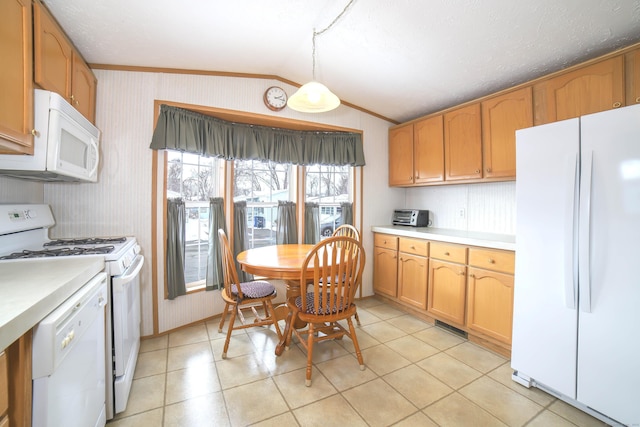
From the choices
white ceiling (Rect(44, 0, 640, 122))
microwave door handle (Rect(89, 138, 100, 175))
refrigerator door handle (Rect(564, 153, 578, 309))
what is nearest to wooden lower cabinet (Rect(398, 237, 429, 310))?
refrigerator door handle (Rect(564, 153, 578, 309))

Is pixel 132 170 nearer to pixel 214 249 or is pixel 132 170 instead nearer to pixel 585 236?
pixel 214 249

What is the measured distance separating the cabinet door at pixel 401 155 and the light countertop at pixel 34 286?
2984 mm

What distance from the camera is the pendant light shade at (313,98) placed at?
1.81 meters

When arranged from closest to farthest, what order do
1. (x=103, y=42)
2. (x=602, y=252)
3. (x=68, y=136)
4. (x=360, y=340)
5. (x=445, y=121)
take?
(x=602, y=252) → (x=68, y=136) → (x=103, y=42) → (x=360, y=340) → (x=445, y=121)

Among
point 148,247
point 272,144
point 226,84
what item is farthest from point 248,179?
point 148,247

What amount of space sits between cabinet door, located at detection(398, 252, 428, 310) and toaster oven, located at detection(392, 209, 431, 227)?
1.65ft

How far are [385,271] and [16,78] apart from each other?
3.25 m

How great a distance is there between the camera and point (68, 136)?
157 cm

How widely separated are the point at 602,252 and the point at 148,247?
314 cm

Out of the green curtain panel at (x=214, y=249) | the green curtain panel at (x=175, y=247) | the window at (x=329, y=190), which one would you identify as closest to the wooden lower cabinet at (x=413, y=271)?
the window at (x=329, y=190)

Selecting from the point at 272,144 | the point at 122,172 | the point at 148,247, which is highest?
Answer: the point at 272,144

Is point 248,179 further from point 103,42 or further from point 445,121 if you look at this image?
point 445,121

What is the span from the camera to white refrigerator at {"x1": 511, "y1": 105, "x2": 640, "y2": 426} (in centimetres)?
137

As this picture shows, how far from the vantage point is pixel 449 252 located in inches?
97.8
